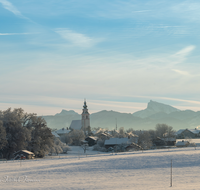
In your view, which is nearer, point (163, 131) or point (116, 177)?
point (116, 177)

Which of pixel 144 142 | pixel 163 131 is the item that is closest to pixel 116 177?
pixel 144 142

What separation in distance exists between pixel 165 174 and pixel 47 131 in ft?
152

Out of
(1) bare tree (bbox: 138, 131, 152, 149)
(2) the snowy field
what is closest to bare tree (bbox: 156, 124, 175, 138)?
(1) bare tree (bbox: 138, 131, 152, 149)

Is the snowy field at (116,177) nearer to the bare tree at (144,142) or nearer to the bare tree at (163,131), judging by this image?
the bare tree at (144,142)

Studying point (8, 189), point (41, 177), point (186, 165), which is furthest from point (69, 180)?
point (186, 165)

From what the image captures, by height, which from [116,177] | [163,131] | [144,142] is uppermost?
[163,131]

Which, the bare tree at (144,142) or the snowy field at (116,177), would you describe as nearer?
the snowy field at (116,177)

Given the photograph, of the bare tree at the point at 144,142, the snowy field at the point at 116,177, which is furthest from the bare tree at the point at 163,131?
the snowy field at the point at 116,177

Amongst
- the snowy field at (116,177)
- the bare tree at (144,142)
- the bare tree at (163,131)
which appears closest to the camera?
the snowy field at (116,177)

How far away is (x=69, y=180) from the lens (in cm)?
3400

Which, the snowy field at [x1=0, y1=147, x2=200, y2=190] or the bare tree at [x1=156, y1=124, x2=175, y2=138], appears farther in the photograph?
the bare tree at [x1=156, y1=124, x2=175, y2=138]

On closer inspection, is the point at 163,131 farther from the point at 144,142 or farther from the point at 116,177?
the point at 116,177

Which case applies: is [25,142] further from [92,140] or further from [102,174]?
[92,140]

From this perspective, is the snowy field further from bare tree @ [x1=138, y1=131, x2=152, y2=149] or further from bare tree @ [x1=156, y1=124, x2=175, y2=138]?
bare tree @ [x1=156, y1=124, x2=175, y2=138]
